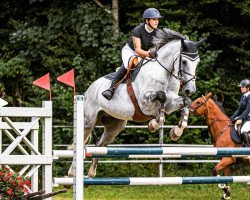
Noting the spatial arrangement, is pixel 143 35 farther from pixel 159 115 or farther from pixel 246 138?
pixel 246 138

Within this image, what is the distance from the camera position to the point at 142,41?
34.0 ft

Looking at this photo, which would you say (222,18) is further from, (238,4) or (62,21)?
(62,21)

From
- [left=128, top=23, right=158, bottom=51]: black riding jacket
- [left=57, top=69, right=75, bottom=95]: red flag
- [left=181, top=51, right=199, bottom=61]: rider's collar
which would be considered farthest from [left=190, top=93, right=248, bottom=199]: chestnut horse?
[left=57, top=69, right=75, bottom=95]: red flag

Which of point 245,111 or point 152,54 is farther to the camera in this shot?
point 245,111

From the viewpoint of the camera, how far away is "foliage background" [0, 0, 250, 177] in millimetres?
18219

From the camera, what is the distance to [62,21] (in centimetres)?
1927

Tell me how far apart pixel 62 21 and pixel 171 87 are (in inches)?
370

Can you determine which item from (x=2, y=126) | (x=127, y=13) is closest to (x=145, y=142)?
(x=127, y=13)

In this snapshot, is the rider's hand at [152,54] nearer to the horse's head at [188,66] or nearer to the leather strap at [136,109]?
the horse's head at [188,66]

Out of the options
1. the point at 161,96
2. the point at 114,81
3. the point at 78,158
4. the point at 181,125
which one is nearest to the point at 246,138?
the point at 114,81

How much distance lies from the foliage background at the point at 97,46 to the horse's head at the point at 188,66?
7.84 meters

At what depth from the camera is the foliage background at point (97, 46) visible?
18219mm

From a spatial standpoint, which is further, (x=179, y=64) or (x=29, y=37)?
(x=29, y=37)

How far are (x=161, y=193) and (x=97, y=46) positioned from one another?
15.4 feet
